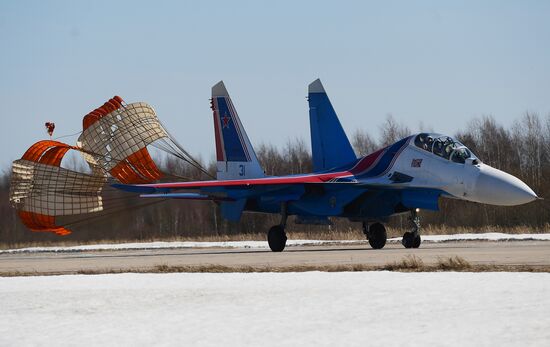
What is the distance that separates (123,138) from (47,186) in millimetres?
2596

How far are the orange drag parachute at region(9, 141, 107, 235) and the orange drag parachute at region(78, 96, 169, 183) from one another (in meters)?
0.71

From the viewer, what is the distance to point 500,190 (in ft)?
74.1

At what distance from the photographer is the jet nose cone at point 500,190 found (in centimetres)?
2245

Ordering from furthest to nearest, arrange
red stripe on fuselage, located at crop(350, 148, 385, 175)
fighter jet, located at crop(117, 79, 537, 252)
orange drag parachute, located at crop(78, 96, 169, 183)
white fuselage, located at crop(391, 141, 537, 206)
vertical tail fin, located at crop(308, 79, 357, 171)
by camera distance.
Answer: orange drag parachute, located at crop(78, 96, 169, 183) < vertical tail fin, located at crop(308, 79, 357, 171) < red stripe on fuselage, located at crop(350, 148, 385, 175) < fighter jet, located at crop(117, 79, 537, 252) < white fuselage, located at crop(391, 141, 537, 206)

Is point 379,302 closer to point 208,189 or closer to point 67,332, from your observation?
point 67,332

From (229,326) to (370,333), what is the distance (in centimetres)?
164

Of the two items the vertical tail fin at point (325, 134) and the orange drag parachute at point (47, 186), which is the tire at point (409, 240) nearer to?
the vertical tail fin at point (325, 134)

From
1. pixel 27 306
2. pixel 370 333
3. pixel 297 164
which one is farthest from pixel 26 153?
pixel 297 164

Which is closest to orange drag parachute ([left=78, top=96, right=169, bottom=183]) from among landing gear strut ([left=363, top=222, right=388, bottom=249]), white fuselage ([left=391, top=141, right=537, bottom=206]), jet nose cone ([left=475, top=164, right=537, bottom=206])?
landing gear strut ([left=363, top=222, right=388, bottom=249])

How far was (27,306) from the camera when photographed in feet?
42.2

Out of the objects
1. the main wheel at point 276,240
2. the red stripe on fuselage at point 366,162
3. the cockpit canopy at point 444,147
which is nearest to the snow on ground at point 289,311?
the cockpit canopy at point 444,147

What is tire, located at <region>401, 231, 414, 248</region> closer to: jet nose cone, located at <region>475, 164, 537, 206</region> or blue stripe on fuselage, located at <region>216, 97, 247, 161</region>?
jet nose cone, located at <region>475, 164, 537, 206</region>

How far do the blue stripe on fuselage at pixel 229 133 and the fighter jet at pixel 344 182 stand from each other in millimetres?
29

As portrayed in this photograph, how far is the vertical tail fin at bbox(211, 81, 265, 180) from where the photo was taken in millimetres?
29141
